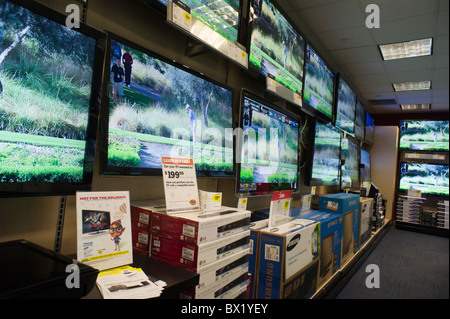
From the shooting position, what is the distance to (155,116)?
1.20 m

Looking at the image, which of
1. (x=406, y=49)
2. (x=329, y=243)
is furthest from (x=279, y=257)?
(x=406, y=49)

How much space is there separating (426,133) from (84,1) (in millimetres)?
7469

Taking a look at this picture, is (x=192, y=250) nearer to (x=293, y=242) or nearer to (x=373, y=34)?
(x=293, y=242)

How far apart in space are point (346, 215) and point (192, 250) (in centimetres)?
227

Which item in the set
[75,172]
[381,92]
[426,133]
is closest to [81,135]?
[75,172]

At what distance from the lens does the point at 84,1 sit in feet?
3.20

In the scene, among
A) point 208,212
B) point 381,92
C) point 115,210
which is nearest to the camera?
point 115,210

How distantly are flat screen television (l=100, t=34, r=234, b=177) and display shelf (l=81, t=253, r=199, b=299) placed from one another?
347 millimetres

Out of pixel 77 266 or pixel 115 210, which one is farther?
pixel 115 210

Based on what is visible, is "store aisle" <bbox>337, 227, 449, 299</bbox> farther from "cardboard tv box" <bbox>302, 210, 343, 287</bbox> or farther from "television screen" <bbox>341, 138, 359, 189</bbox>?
"television screen" <bbox>341, 138, 359, 189</bbox>

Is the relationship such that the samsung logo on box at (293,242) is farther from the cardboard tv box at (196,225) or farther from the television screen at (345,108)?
the television screen at (345,108)

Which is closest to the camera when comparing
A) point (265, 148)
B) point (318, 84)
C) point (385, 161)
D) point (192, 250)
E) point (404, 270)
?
point (192, 250)

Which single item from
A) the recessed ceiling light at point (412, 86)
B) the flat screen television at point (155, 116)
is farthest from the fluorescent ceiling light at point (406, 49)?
the flat screen television at point (155, 116)

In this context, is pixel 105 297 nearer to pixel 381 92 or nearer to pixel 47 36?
pixel 47 36
